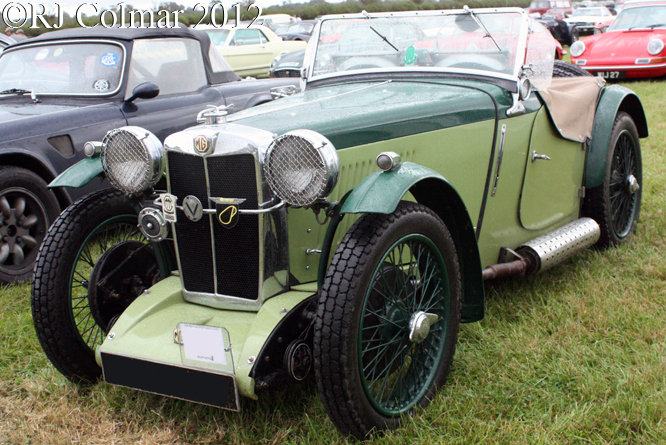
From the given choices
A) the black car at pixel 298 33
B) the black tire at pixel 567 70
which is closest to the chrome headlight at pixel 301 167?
the black tire at pixel 567 70

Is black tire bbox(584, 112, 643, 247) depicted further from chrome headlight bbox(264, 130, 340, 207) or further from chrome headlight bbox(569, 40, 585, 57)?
chrome headlight bbox(569, 40, 585, 57)

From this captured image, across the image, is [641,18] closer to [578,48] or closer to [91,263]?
[578,48]

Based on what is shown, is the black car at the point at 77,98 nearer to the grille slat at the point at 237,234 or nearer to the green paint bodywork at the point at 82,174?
the green paint bodywork at the point at 82,174

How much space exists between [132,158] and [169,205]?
0.23 m

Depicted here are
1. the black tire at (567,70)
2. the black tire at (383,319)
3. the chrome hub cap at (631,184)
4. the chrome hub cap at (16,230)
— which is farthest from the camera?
the black tire at (567,70)

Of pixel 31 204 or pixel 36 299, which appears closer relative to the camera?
pixel 36 299

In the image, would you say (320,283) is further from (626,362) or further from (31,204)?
(31,204)

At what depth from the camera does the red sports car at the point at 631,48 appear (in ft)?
33.2

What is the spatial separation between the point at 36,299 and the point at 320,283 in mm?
1089

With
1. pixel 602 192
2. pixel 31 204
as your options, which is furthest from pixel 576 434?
pixel 31 204

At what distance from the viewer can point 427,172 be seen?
7.28 ft

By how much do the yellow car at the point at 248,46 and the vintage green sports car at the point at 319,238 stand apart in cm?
923

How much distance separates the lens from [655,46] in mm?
10047

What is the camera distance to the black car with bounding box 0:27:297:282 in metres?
3.91
